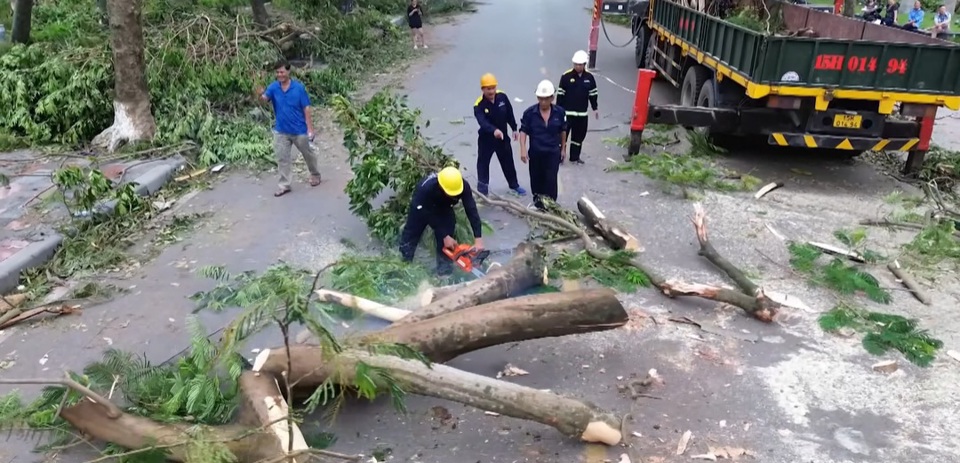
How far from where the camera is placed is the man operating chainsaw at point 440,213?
5.75 m

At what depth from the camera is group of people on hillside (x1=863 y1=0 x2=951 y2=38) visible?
19.4 meters

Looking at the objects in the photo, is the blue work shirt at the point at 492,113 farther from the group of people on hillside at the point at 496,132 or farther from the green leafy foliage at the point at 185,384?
the green leafy foliage at the point at 185,384

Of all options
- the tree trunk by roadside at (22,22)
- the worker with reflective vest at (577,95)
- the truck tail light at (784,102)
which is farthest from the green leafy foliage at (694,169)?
the tree trunk by roadside at (22,22)

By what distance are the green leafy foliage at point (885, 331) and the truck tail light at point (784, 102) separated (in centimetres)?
326

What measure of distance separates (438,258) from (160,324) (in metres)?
2.25

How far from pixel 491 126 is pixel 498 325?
3553mm

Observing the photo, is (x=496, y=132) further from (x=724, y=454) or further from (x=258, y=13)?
(x=258, y=13)

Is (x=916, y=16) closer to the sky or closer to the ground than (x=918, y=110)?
closer to the sky

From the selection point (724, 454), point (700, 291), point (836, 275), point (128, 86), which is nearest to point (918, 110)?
point (836, 275)

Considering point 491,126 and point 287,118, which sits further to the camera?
point 287,118

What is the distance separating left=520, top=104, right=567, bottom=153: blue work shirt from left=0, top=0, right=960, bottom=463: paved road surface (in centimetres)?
79

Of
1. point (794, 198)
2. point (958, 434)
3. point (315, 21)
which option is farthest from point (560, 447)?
point (315, 21)

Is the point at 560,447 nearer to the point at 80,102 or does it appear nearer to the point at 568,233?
the point at 568,233

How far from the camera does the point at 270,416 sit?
3.70m
